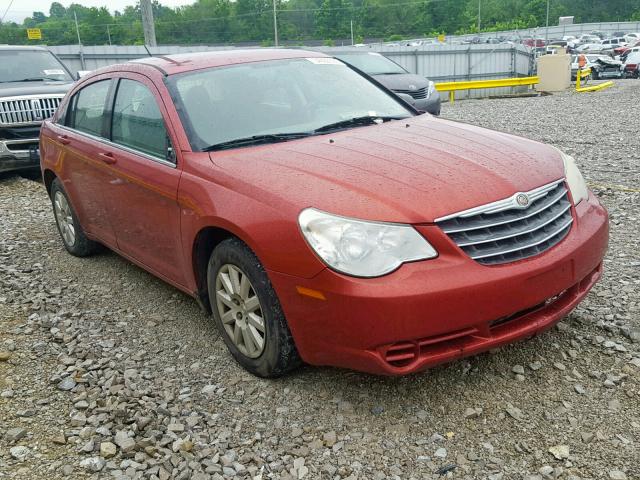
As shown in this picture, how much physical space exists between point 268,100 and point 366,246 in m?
1.65

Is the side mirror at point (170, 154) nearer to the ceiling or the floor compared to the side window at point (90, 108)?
nearer to the floor

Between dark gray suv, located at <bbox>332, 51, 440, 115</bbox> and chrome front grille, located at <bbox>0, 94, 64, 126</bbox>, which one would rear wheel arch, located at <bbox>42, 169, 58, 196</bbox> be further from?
dark gray suv, located at <bbox>332, 51, 440, 115</bbox>

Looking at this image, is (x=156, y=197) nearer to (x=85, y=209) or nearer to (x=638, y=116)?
(x=85, y=209)

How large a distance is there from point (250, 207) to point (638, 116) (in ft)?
39.5

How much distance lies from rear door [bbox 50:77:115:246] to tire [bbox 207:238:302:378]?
5.16 feet

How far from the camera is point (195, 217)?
11.4ft

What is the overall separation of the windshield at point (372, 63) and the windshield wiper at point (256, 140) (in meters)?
10.4

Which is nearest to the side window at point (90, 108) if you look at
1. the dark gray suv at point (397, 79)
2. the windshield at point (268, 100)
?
the windshield at point (268, 100)

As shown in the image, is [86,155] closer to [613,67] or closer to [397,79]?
[397,79]

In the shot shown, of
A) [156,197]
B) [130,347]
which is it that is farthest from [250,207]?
[130,347]

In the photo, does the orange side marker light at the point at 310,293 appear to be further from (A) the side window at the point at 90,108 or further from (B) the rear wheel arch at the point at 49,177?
(B) the rear wheel arch at the point at 49,177

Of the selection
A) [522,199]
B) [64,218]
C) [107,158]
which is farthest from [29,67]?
[522,199]

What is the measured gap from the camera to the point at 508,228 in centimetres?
296

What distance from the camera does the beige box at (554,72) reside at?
71.1 ft
